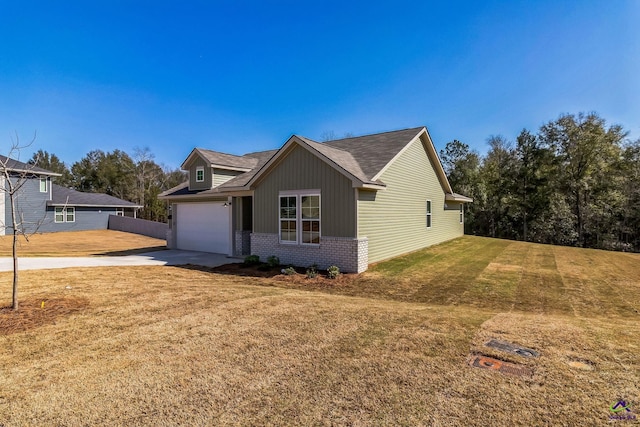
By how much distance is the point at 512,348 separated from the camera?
429cm

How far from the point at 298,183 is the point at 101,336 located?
8181 mm

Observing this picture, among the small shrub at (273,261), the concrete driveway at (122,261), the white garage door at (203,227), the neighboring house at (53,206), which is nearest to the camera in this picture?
the concrete driveway at (122,261)

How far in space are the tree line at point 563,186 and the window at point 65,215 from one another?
38342 millimetres

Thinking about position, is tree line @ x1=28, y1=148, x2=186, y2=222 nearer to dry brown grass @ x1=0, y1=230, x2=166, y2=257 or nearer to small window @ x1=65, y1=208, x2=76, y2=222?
small window @ x1=65, y1=208, x2=76, y2=222

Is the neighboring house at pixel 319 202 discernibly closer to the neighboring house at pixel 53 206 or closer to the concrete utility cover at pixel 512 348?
the concrete utility cover at pixel 512 348

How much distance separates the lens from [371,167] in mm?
12617

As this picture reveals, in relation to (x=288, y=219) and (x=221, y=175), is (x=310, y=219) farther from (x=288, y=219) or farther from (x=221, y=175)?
(x=221, y=175)

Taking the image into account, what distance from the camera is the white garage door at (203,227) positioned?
16.0 m

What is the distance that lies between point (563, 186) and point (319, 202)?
27290 mm

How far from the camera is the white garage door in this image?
631 inches

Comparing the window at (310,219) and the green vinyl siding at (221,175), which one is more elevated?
the green vinyl siding at (221,175)

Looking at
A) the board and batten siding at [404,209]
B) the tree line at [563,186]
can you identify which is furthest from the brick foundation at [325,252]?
the tree line at [563,186]

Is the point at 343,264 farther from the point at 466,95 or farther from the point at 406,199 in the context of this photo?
the point at 466,95

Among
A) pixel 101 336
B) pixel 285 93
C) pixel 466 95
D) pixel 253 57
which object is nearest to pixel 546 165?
pixel 466 95
